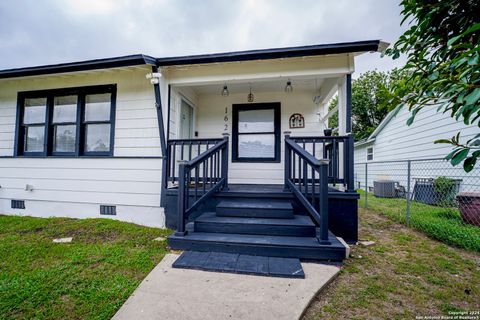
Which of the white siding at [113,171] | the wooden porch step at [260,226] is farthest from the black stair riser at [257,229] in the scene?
the white siding at [113,171]

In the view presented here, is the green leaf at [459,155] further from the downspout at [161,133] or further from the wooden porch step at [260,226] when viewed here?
the downspout at [161,133]

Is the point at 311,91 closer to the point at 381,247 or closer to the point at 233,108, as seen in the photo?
the point at 233,108

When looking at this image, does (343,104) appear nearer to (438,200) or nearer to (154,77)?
(154,77)

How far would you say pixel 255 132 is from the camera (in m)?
5.14

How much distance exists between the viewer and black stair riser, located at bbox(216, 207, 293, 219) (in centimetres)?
310

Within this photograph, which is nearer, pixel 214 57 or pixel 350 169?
pixel 350 169

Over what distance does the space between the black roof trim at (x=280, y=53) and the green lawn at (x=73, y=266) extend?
3.01 meters

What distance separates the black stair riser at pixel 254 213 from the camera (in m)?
3.10

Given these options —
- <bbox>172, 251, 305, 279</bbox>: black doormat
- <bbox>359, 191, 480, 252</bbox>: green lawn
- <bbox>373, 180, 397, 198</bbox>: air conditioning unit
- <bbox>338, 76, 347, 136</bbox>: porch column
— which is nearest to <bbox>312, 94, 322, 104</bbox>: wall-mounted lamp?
<bbox>338, 76, 347, 136</bbox>: porch column

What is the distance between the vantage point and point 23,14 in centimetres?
816

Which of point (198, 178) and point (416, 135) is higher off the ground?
point (416, 135)

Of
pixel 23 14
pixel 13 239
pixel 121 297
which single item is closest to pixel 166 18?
pixel 23 14

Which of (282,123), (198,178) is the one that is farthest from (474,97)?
(282,123)

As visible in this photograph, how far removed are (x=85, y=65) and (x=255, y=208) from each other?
154 inches
